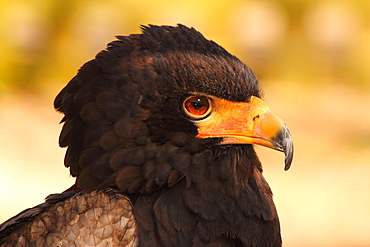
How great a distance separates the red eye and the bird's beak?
4 centimetres

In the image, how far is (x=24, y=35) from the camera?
16781 mm

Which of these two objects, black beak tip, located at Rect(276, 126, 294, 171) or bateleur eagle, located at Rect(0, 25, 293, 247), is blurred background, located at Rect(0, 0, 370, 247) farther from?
black beak tip, located at Rect(276, 126, 294, 171)

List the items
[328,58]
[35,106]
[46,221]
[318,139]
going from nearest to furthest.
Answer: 1. [46,221]
2. [318,139]
3. [35,106]
4. [328,58]

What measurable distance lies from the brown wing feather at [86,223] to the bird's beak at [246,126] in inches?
24.5

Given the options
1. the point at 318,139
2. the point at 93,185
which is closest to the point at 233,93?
the point at 93,185

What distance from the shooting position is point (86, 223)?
3727 millimetres

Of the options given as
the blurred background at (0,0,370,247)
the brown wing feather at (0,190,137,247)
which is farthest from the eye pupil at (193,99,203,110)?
the blurred background at (0,0,370,247)

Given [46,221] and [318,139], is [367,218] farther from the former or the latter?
[46,221]

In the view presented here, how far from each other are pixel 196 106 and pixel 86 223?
0.90 m

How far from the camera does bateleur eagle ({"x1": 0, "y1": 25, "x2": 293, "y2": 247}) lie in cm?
382

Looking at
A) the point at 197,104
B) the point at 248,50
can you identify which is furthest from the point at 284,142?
the point at 248,50

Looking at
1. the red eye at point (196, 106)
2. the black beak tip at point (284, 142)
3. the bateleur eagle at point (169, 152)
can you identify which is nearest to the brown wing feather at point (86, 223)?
the bateleur eagle at point (169, 152)

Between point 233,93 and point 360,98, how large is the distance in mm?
13848

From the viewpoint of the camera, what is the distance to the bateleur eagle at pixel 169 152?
12.5ft
